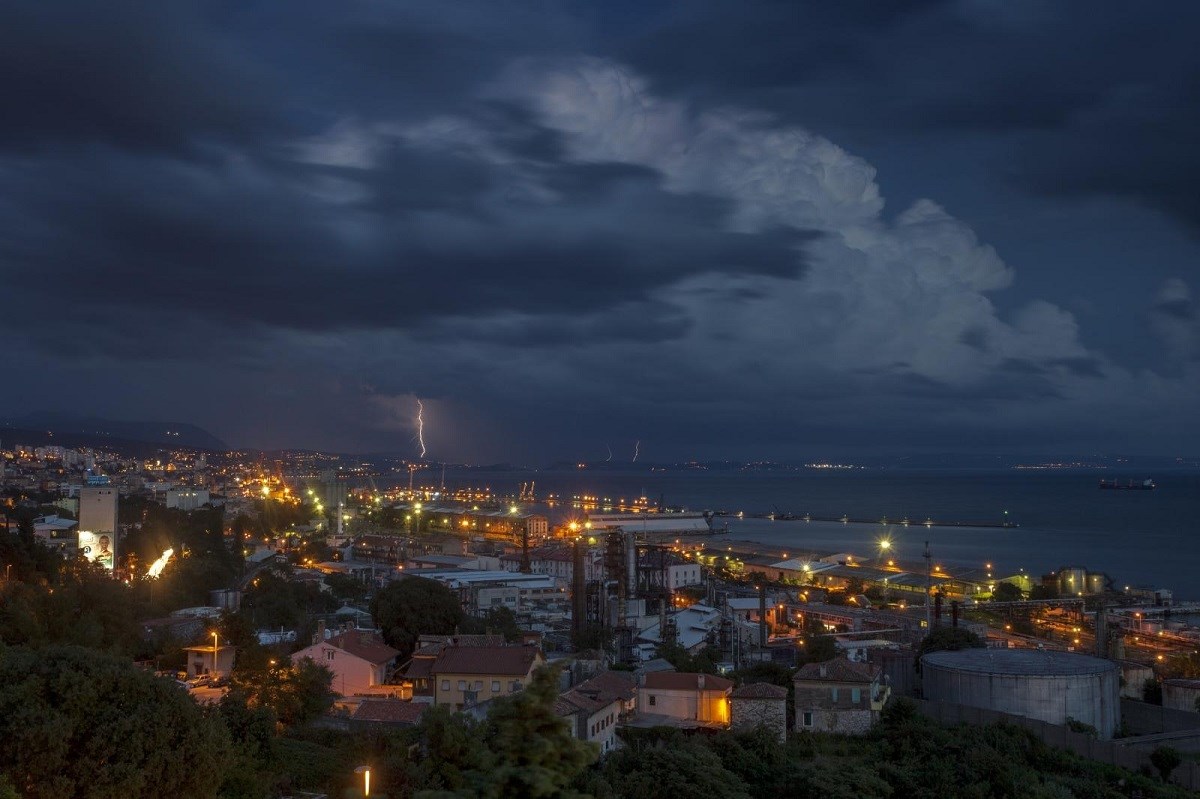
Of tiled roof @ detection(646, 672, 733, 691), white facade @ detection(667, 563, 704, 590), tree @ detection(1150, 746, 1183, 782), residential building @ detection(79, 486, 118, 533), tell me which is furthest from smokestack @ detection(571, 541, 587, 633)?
residential building @ detection(79, 486, 118, 533)

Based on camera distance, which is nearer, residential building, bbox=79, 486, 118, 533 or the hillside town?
the hillside town

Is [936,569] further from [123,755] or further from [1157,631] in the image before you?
[123,755]

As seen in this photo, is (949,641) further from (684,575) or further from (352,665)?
(684,575)

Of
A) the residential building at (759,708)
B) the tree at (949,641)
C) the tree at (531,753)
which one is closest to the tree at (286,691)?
the residential building at (759,708)

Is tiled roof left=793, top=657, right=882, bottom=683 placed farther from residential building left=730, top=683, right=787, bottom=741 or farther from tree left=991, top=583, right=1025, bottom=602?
tree left=991, top=583, right=1025, bottom=602

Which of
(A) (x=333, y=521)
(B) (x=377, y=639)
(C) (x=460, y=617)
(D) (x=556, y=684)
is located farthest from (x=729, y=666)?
(A) (x=333, y=521)

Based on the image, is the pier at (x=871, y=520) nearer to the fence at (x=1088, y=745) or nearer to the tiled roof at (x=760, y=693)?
the fence at (x=1088, y=745)

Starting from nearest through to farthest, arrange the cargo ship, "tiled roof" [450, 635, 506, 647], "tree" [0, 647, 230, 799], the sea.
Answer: "tree" [0, 647, 230, 799]
"tiled roof" [450, 635, 506, 647]
the sea
the cargo ship
